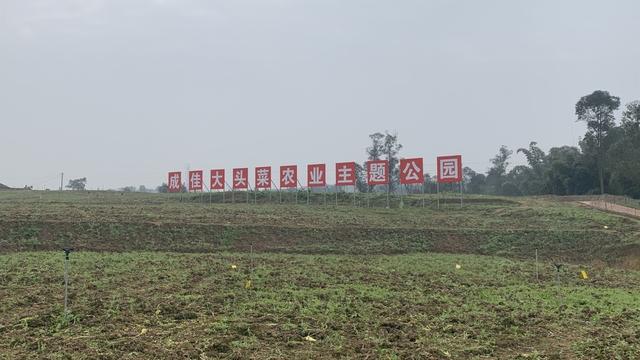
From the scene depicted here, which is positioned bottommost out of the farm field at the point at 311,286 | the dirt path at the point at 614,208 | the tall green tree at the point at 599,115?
the farm field at the point at 311,286

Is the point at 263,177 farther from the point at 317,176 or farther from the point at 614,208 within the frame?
the point at 614,208

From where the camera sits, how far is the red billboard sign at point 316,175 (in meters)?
35.7

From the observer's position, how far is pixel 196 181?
39.2 metres

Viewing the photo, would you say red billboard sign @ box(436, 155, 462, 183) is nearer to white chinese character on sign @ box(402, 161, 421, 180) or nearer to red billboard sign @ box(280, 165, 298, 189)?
white chinese character on sign @ box(402, 161, 421, 180)

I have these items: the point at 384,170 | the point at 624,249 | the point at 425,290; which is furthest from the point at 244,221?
the point at 624,249

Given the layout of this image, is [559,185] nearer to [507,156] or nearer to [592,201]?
[592,201]

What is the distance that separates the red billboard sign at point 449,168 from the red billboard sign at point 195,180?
654 inches

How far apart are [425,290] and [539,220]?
18.9 m

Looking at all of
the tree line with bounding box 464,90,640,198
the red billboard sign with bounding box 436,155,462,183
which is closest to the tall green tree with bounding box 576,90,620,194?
the tree line with bounding box 464,90,640,198

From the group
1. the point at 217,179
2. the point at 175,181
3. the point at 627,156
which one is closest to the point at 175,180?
the point at 175,181

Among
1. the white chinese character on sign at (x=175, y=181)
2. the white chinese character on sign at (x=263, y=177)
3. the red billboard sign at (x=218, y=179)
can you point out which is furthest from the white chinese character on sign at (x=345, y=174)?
the white chinese character on sign at (x=175, y=181)

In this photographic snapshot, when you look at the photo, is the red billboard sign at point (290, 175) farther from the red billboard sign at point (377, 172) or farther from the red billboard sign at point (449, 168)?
the red billboard sign at point (449, 168)

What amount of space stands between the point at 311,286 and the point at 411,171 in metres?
21.9

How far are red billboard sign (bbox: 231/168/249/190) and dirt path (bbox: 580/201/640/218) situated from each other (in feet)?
73.9
